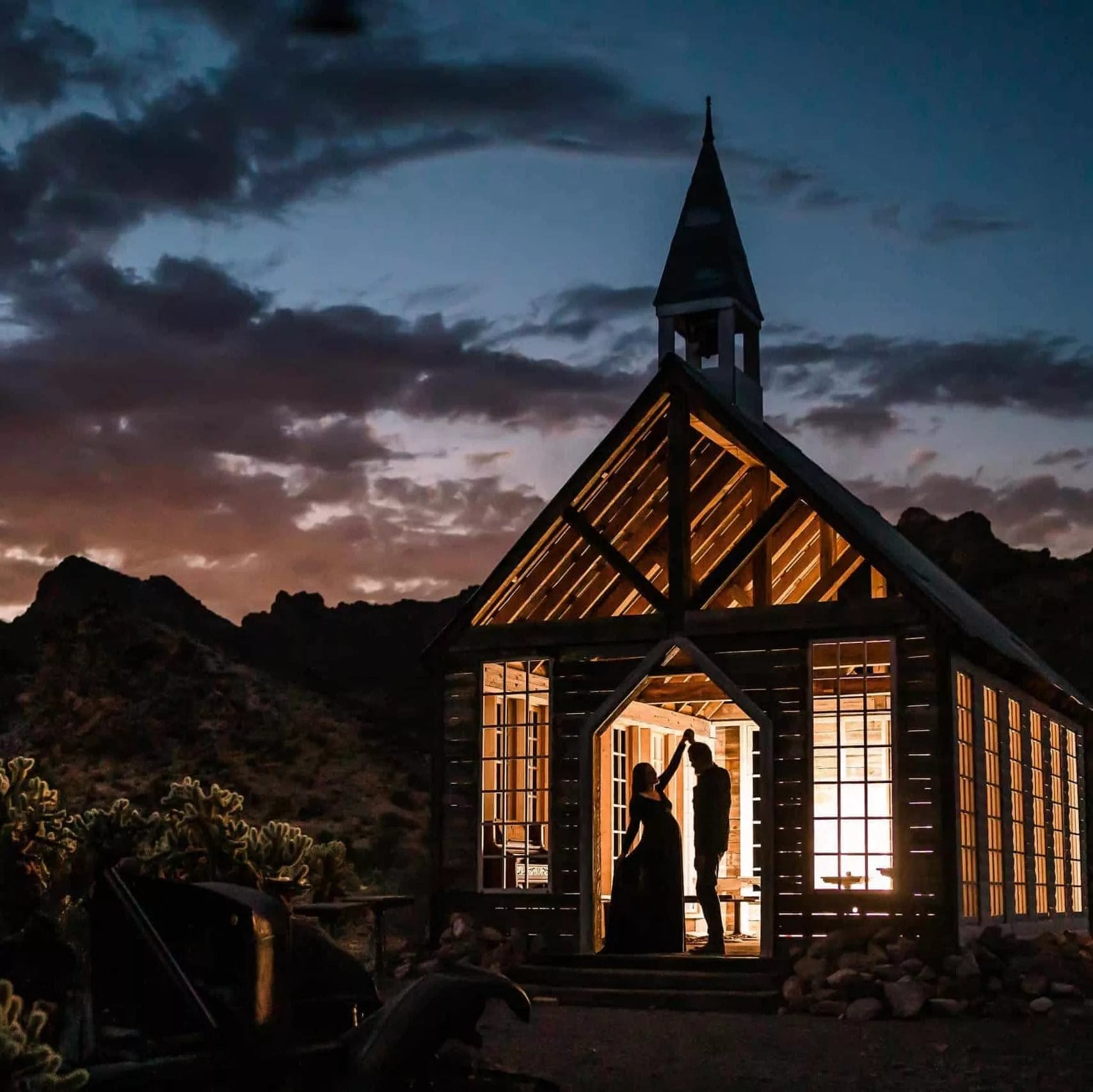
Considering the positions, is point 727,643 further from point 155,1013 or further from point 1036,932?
point 155,1013

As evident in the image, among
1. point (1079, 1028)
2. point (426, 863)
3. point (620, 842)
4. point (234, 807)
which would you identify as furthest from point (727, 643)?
point (426, 863)

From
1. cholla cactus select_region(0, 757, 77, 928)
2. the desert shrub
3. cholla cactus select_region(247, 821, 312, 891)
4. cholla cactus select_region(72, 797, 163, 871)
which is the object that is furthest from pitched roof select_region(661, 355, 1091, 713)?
the desert shrub

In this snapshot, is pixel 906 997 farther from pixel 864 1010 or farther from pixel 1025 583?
pixel 1025 583

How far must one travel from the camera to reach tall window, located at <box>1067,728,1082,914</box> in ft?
78.8

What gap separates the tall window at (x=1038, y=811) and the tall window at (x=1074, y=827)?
2.03m

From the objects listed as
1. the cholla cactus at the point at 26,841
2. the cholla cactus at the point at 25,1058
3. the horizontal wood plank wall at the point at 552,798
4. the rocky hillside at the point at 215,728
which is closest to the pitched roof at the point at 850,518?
the horizontal wood plank wall at the point at 552,798

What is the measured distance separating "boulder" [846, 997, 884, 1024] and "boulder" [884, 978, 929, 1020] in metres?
0.14

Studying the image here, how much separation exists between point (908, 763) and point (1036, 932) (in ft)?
16.4

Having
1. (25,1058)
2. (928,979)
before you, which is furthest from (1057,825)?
(25,1058)

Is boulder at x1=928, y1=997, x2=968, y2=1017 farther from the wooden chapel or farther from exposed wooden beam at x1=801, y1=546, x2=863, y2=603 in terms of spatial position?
exposed wooden beam at x1=801, y1=546, x2=863, y2=603

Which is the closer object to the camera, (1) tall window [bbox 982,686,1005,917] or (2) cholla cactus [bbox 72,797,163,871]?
(2) cholla cactus [bbox 72,797,163,871]

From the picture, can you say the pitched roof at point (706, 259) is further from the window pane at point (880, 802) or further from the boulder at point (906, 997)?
the boulder at point (906, 997)

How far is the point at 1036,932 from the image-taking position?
810 inches

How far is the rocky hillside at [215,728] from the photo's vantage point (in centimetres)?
4591
